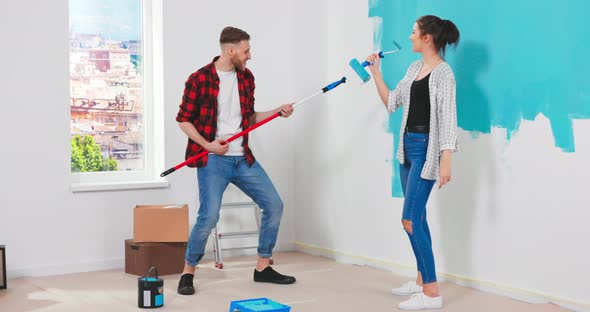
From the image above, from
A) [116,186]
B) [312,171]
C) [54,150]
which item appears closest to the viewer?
[54,150]

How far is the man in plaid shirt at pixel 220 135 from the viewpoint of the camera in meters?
3.78

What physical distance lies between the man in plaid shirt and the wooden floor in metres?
0.26

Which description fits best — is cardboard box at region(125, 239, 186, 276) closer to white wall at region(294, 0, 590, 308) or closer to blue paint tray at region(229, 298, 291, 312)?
white wall at region(294, 0, 590, 308)

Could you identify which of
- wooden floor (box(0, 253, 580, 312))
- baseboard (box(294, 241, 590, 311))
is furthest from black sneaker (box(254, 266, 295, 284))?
baseboard (box(294, 241, 590, 311))

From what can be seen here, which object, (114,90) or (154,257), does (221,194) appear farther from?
(114,90)

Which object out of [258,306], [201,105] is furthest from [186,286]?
[201,105]

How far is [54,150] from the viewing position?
4461mm

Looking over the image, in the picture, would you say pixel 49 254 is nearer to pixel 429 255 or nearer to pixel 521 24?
pixel 429 255

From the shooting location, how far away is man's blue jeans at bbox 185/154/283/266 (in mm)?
3779

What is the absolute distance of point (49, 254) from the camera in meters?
4.45

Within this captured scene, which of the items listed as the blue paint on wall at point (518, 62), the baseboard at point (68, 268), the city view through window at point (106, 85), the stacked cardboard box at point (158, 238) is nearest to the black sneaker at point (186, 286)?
the stacked cardboard box at point (158, 238)

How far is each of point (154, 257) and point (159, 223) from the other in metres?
0.20

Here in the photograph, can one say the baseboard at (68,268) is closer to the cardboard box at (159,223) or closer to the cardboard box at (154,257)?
the cardboard box at (154,257)

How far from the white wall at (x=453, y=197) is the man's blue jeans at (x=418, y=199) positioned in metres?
0.50
